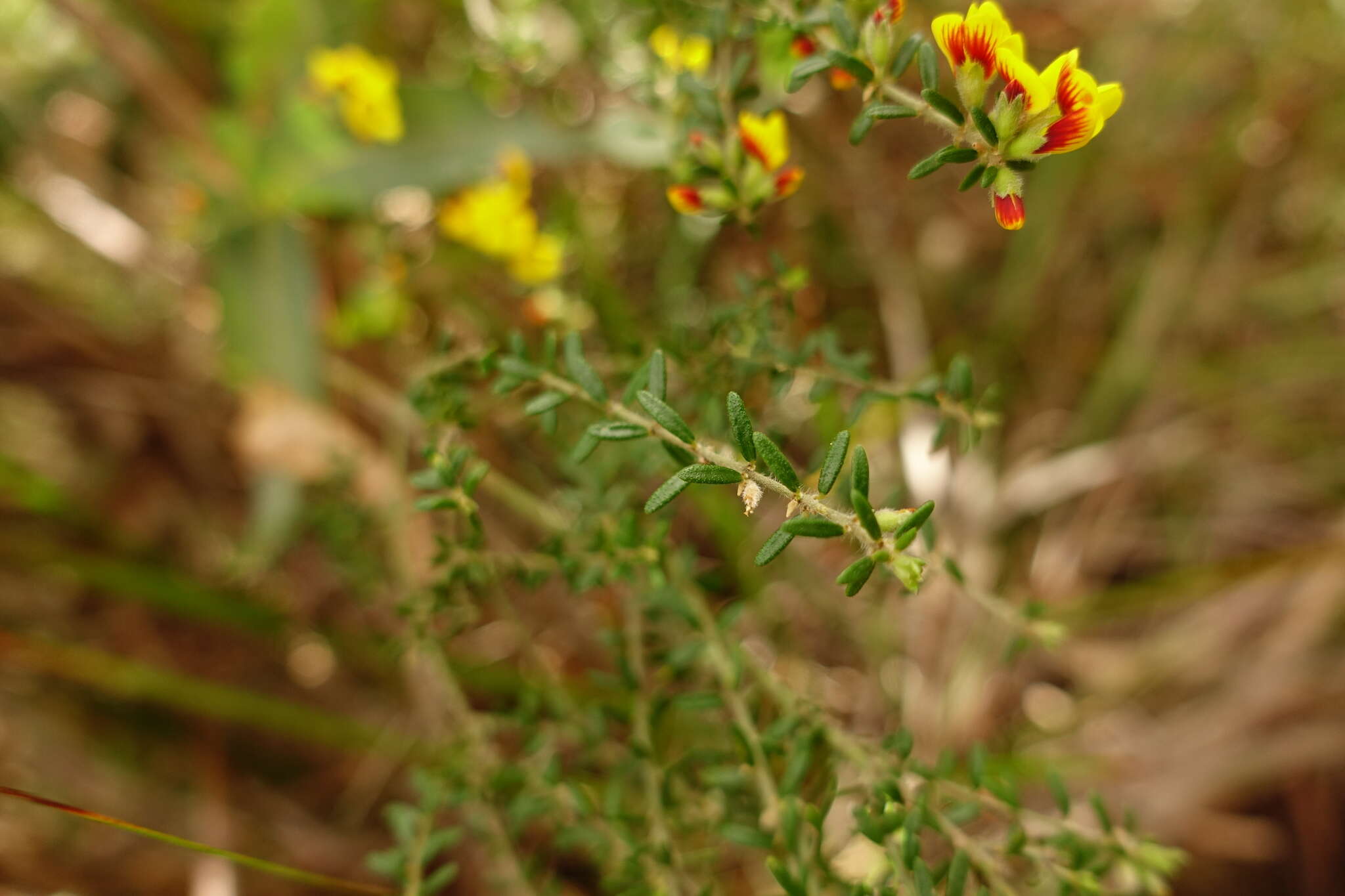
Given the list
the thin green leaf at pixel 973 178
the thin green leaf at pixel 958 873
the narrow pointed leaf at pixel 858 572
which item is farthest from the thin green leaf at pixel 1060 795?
the thin green leaf at pixel 973 178

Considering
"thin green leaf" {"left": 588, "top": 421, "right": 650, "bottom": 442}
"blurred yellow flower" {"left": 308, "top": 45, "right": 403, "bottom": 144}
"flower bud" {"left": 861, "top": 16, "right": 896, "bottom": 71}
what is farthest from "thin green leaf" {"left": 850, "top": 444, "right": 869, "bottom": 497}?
"blurred yellow flower" {"left": 308, "top": 45, "right": 403, "bottom": 144}

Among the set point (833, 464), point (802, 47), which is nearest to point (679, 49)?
point (802, 47)

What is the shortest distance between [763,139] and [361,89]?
0.63 meters

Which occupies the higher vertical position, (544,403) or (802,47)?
(802,47)

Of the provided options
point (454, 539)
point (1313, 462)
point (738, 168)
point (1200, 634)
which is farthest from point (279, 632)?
point (1313, 462)

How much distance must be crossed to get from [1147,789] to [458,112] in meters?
1.31

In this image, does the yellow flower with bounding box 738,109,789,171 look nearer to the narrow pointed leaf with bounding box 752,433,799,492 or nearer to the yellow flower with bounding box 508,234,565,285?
the narrow pointed leaf with bounding box 752,433,799,492

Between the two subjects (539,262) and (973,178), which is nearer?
(973,178)

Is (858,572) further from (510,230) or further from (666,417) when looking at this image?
(510,230)

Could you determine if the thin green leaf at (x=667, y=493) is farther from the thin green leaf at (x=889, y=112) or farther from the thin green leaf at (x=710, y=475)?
the thin green leaf at (x=889, y=112)

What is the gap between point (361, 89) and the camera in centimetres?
99

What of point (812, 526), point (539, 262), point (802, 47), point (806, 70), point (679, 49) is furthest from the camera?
point (539, 262)

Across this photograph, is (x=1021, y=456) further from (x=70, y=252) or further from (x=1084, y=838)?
(x=70, y=252)

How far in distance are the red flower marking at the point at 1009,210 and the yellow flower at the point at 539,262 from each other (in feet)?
1.97
